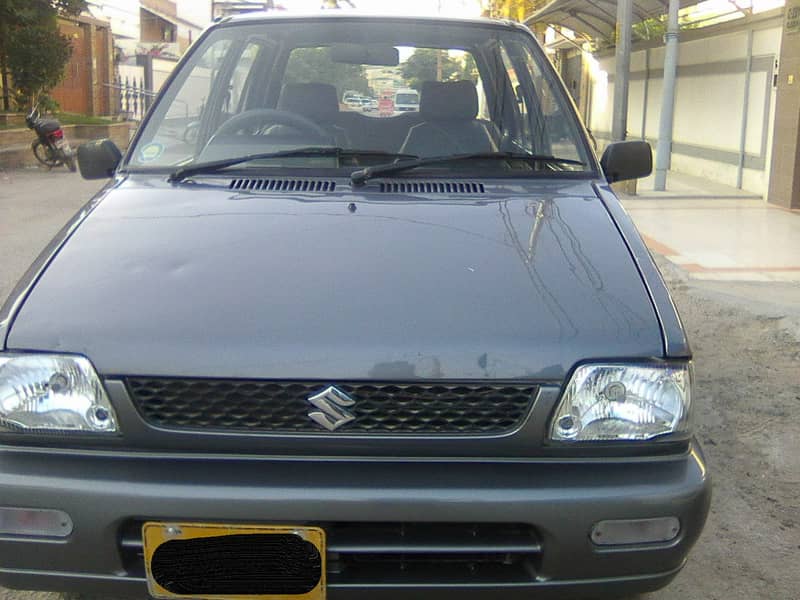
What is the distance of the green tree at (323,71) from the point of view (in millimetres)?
3838

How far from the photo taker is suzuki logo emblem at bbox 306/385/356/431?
6.92 ft

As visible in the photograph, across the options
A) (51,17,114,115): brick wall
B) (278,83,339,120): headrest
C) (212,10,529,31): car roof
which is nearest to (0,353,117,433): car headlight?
(278,83,339,120): headrest

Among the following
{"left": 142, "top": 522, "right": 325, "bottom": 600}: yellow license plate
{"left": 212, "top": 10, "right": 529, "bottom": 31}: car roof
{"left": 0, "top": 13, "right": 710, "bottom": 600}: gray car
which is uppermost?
{"left": 212, "top": 10, "right": 529, "bottom": 31}: car roof

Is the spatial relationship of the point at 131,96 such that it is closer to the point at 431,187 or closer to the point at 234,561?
the point at 431,187

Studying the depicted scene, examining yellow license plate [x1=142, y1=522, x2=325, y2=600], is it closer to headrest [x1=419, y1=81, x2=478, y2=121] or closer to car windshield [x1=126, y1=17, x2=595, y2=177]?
car windshield [x1=126, y1=17, x2=595, y2=177]

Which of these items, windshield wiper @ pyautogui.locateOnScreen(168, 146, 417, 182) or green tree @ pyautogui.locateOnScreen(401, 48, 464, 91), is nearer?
windshield wiper @ pyautogui.locateOnScreen(168, 146, 417, 182)

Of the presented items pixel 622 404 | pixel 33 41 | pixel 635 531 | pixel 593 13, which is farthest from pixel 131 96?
pixel 635 531

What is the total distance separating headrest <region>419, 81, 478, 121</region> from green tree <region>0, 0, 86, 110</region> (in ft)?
55.6

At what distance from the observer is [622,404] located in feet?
7.23

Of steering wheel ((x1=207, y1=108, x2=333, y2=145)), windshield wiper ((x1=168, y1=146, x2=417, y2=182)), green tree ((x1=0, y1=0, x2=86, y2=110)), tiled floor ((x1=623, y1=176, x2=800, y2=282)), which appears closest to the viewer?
windshield wiper ((x1=168, y1=146, x2=417, y2=182))

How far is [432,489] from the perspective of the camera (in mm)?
2072

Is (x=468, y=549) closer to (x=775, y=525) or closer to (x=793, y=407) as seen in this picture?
(x=775, y=525)

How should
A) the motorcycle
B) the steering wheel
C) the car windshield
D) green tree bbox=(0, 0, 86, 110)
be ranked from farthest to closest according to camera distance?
1. green tree bbox=(0, 0, 86, 110)
2. the motorcycle
3. the steering wheel
4. the car windshield

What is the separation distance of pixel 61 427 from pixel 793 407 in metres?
3.78
